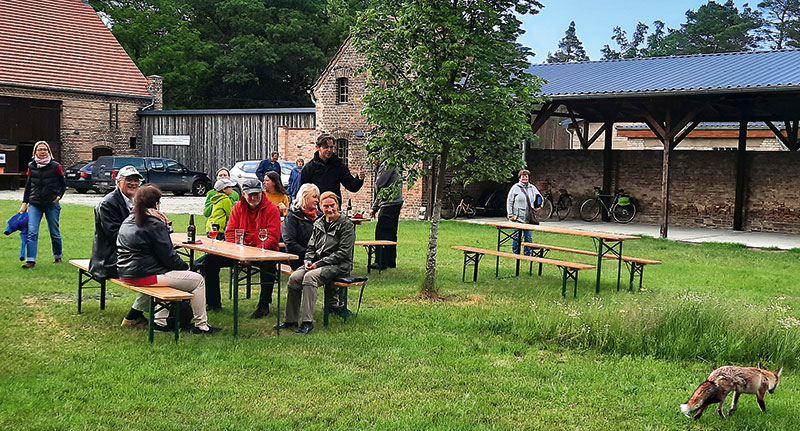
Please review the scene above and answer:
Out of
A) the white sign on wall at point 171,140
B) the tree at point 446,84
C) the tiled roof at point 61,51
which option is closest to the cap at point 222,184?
the tree at point 446,84

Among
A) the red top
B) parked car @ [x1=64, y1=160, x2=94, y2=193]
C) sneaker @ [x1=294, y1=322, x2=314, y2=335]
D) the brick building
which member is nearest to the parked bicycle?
the red top

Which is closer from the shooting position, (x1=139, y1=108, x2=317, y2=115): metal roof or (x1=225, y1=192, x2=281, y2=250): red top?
(x1=225, y1=192, x2=281, y2=250): red top

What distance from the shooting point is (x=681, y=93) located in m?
16.6

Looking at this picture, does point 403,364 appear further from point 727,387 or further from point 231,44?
point 231,44

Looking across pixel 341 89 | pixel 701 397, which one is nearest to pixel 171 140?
pixel 341 89

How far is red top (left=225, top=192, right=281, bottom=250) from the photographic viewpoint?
8016mm

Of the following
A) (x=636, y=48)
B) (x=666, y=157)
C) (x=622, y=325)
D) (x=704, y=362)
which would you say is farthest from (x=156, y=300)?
(x=636, y=48)

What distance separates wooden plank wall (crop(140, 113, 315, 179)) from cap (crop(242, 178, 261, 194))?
20483mm

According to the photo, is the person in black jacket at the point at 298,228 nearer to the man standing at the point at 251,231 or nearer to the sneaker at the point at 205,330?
the man standing at the point at 251,231

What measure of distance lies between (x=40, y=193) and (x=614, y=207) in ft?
50.9

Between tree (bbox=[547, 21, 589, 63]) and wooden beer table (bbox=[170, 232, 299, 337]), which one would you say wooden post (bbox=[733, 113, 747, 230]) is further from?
tree (bbox=[547, 21, 589, 63])

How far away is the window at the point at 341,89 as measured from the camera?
23.0 meters

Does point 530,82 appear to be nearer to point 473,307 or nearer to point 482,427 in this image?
point 473,307

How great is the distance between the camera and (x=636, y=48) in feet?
296
